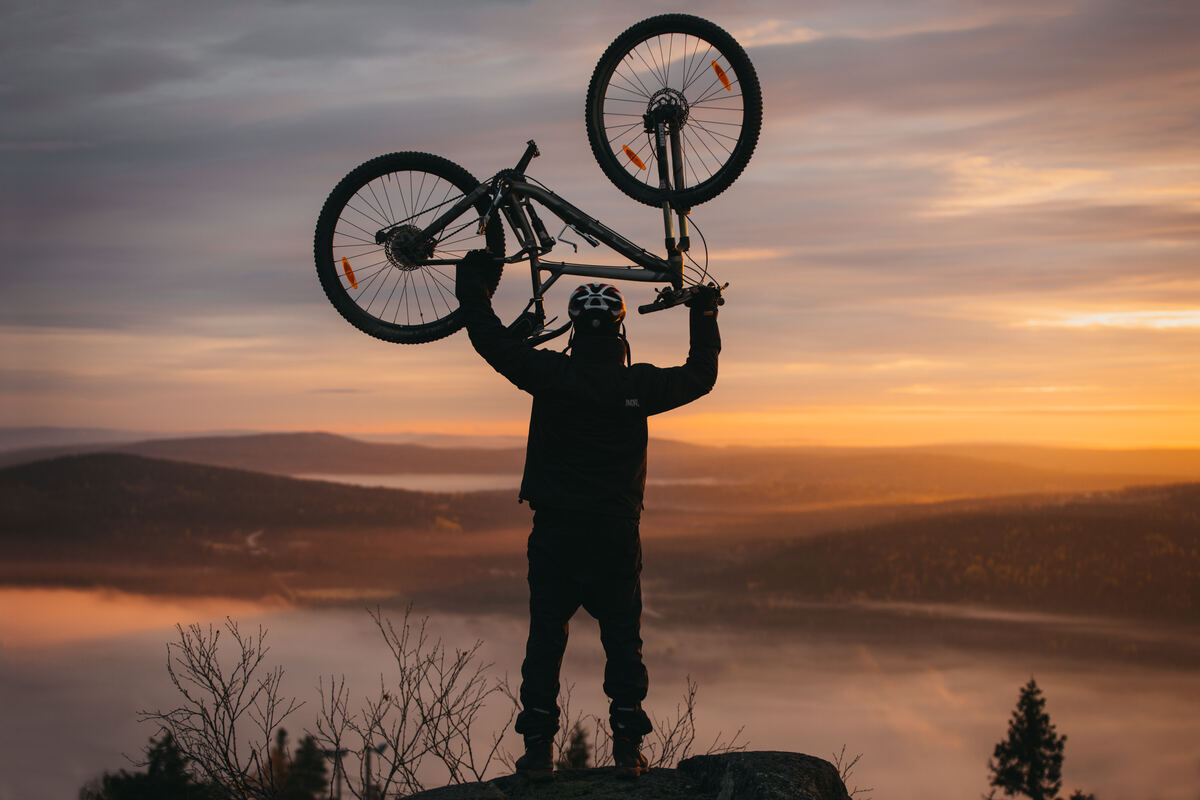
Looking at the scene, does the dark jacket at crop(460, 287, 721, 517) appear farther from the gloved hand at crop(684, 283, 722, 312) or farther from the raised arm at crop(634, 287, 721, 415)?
the gloved hand at crop(684, 283, 722, 312)

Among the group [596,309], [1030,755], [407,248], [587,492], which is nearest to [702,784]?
[587,492]

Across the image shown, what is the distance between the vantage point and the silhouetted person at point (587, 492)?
23.7 ft

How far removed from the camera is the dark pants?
286 inches

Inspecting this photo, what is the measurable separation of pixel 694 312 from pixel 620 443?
127 centimetres

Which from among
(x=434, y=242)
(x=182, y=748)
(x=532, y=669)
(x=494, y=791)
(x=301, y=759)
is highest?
(x=434, y=242)

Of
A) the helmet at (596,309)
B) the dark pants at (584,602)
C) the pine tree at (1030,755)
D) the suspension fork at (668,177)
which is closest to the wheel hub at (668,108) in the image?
the suspension fork at (668,177)

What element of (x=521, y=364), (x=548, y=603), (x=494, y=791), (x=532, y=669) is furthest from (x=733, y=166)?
(x=494, y=791)

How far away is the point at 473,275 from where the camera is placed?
7590 mm

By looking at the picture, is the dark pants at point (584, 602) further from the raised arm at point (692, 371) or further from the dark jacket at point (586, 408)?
the raised arm at point (692, 371)

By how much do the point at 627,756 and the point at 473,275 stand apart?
4006 millimetres

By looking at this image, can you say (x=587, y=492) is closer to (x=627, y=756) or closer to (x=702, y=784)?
(x=627, y=756)

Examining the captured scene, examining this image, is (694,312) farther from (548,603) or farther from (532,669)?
(532,669)

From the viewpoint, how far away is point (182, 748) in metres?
9.85

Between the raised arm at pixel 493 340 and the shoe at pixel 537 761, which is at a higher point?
the raised arm at pixel 493 340
